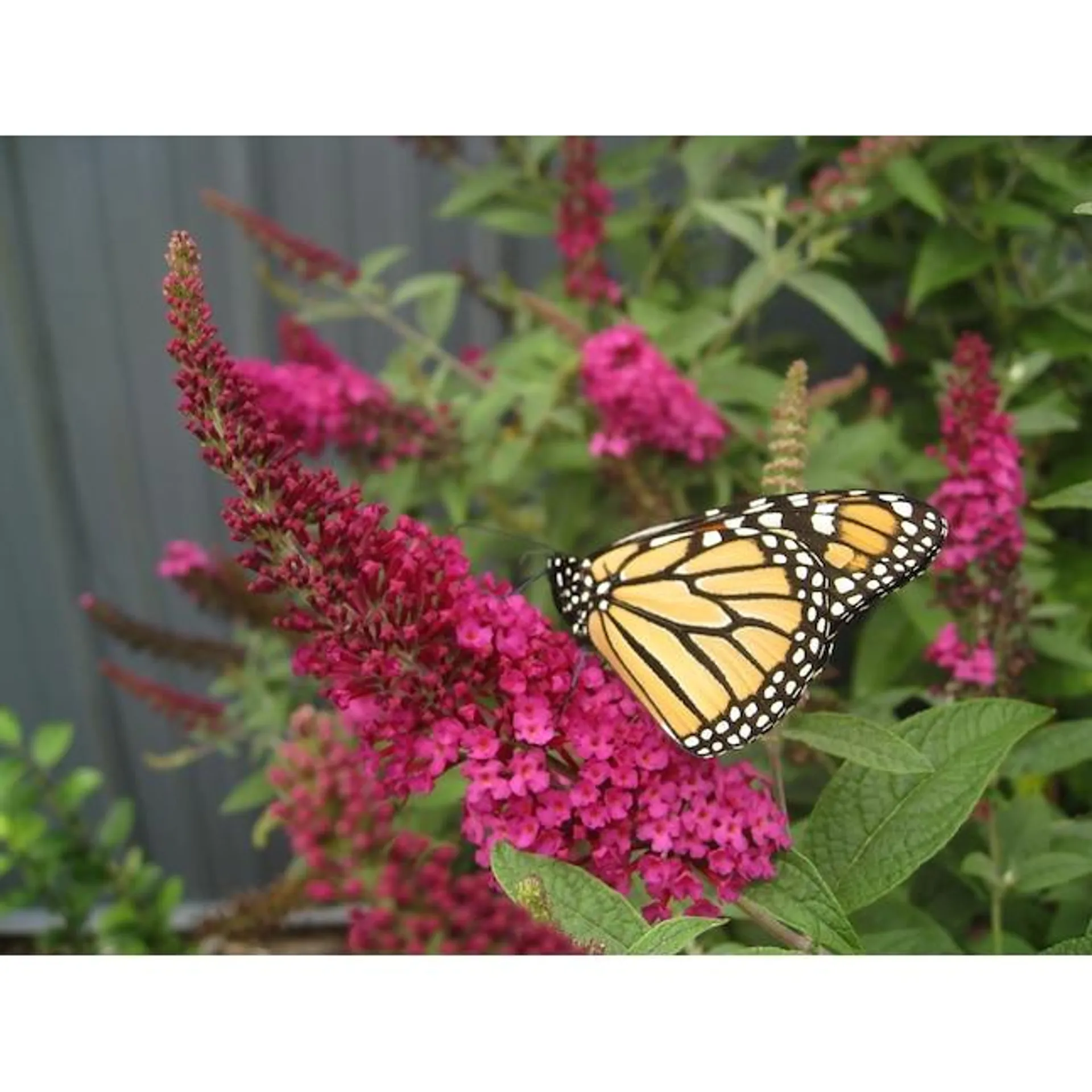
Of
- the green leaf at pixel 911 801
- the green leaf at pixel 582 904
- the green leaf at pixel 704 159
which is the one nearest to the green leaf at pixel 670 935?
the green leaf at pixel 582 904

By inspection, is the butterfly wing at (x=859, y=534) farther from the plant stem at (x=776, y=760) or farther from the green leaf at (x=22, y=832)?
the green leaf at (x=22, y=832)

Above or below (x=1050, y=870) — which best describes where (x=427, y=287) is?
above

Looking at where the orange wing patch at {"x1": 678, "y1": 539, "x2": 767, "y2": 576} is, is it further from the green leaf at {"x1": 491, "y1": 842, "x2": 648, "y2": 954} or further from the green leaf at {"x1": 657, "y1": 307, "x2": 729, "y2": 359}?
the green leaf at {"x1": 657, "y1": 307, "x2": 729, "y2": 359}

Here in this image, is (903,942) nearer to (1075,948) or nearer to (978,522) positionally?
(1075,948)

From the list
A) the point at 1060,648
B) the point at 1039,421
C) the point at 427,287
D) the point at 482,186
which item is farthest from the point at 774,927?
the point at 482,186

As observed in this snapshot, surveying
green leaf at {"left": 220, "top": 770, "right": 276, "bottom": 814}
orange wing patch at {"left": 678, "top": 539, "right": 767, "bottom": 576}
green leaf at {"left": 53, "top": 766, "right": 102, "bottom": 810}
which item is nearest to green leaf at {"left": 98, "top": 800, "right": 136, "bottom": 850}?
green leaf at {"left": 53, "top": 766, "right": 102, "bottom": 810}

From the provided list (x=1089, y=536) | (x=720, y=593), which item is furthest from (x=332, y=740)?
(x=1089, y=536)

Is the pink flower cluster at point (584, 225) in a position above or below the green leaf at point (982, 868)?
above
